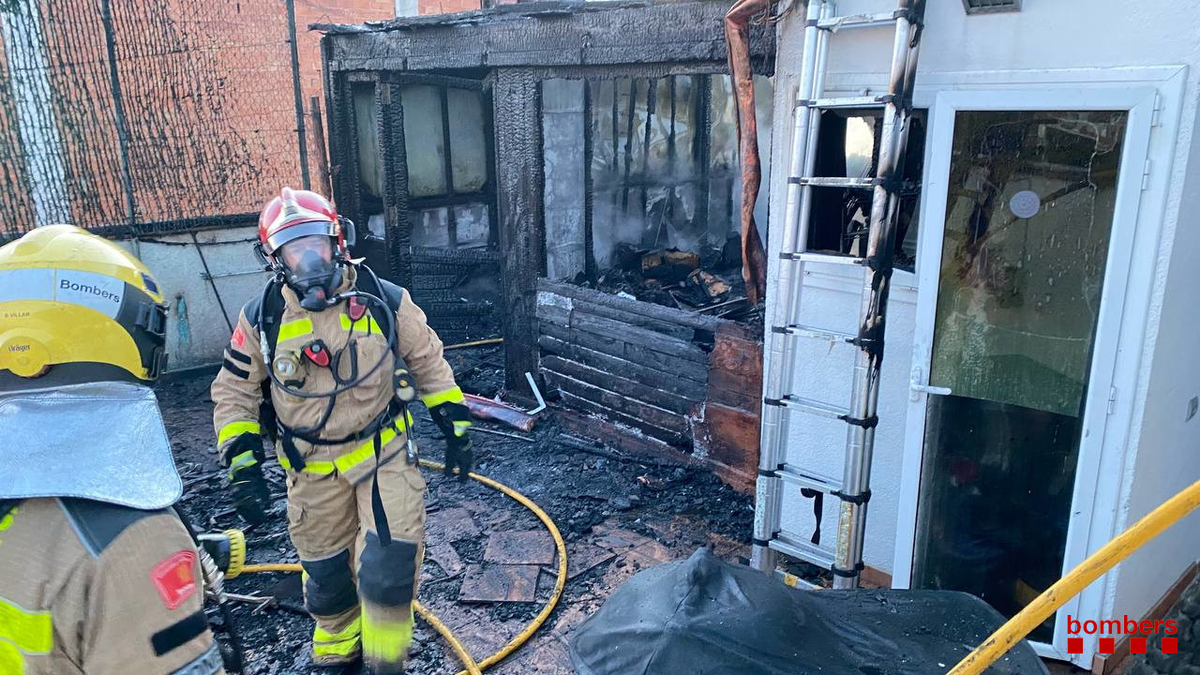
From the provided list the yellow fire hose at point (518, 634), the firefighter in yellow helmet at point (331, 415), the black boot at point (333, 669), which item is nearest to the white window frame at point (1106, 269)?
the yellow fire hose at point (518, 634)

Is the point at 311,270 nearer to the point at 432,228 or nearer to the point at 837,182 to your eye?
the point at 837,182

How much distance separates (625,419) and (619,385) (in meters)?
0.28

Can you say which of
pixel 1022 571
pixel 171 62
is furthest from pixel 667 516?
pixel 171 62

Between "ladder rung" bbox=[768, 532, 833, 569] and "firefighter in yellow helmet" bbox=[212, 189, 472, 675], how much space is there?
1.86m

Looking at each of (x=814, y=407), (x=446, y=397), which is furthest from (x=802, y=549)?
(x=446, y=397)

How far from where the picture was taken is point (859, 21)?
3352 mm

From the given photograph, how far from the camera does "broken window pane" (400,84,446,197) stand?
8477 millimetres

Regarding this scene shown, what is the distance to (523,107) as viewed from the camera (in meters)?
6.22

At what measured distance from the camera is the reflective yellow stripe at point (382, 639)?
3330 mm

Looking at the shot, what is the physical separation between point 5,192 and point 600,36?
18.3 ft

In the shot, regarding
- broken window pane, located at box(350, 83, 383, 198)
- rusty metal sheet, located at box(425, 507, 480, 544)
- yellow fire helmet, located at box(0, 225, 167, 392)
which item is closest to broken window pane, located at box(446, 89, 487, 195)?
broken window pane, located at box(350, 83, 383, 198)

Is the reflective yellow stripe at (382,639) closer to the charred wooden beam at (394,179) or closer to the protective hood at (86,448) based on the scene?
the protective hood at (86,448)

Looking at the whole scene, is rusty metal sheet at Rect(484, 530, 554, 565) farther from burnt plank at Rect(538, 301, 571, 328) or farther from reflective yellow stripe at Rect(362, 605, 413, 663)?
burnt plank at Rect(538, 301, 571, 328)

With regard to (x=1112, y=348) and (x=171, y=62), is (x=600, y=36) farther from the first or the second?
(x=171, y=62)
